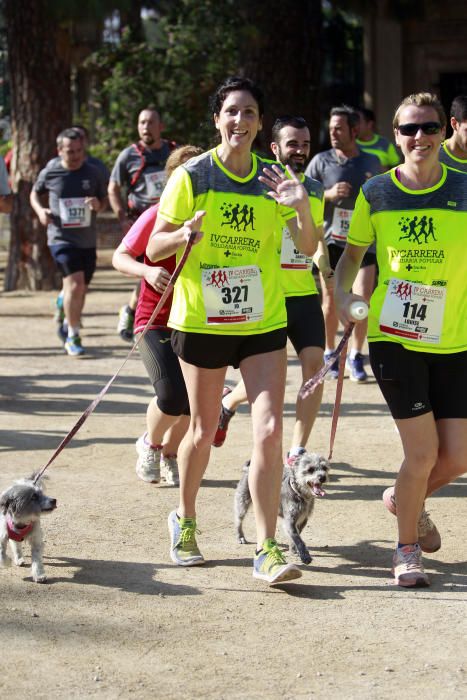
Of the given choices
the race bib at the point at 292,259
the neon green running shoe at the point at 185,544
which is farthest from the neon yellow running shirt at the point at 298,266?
the neon green running shoe at the point at 185,544

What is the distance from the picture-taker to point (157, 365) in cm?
672

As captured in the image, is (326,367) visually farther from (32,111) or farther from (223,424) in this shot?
→ (32,111)

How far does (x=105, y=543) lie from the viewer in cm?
612

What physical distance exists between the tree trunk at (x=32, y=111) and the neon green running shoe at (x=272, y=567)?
12057mm

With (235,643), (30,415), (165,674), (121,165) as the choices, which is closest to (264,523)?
(235,643)

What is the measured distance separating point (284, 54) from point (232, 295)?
1299 centimetres

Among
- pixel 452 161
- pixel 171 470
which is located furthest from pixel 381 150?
pixel 171 470

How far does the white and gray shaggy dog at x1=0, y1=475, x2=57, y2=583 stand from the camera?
213 inches

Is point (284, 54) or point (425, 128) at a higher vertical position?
point (284, 54)

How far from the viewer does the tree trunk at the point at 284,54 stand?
17.7 metres

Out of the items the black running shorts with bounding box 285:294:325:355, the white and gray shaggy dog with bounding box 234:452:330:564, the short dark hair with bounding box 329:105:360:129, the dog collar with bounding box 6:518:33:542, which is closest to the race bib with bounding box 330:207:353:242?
the short dark hair with bounding box 329:105:360:129

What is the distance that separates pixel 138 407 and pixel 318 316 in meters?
2.75

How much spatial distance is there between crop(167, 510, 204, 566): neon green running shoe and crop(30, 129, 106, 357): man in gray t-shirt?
6233mm

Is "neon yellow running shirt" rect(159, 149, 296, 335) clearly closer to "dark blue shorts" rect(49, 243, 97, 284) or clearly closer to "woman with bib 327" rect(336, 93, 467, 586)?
"woman with bib 327" rect(336, 93, 467, 586)
